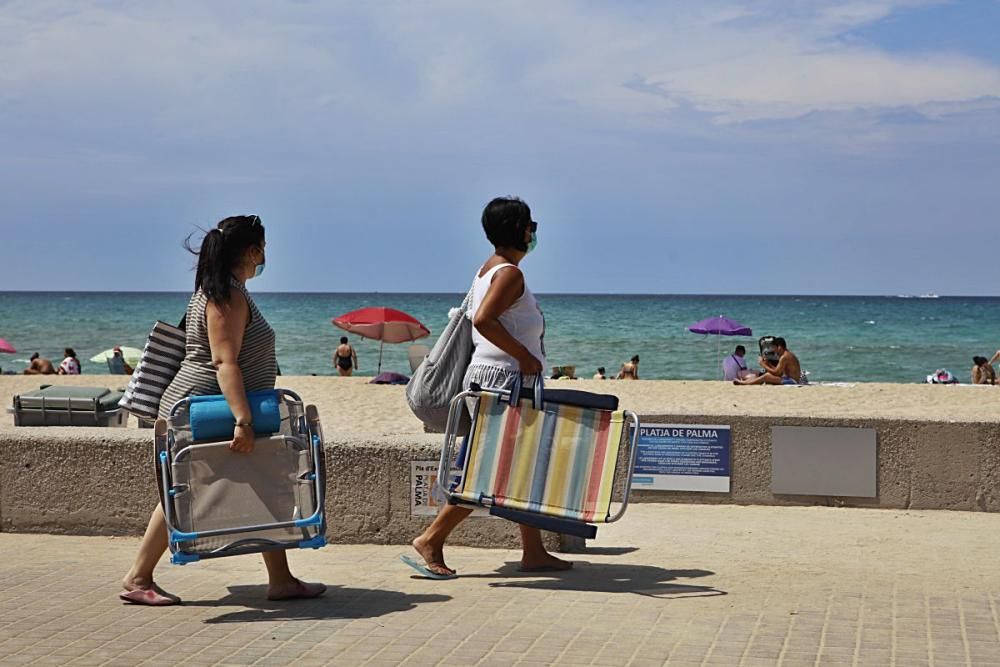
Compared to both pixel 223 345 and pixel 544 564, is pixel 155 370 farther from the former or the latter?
pixel 544 564

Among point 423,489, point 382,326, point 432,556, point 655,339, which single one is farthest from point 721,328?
point 655,339

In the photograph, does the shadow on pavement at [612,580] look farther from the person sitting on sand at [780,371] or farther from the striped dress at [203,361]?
the person sitting on sand at [780,371]

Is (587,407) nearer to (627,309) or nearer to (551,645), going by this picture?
(551,645)

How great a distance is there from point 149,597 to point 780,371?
630 inches

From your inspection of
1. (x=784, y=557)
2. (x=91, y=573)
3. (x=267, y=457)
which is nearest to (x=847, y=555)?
(x=784, y=557)

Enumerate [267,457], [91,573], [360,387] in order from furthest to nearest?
[360,387], [91,573], [267,457]

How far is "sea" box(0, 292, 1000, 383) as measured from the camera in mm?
44469

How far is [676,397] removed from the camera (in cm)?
1938

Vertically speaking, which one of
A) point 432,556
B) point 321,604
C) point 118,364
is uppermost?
point 118,364

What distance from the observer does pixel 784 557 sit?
623 centimetres

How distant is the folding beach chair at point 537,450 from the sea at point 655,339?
32.7 m

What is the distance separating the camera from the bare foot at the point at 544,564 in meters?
5.81

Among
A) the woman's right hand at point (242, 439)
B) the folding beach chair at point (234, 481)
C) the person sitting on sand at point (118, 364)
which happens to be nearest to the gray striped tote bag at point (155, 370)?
the folding beach chair at point (234, 481)

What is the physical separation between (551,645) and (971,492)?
393 centimetres
